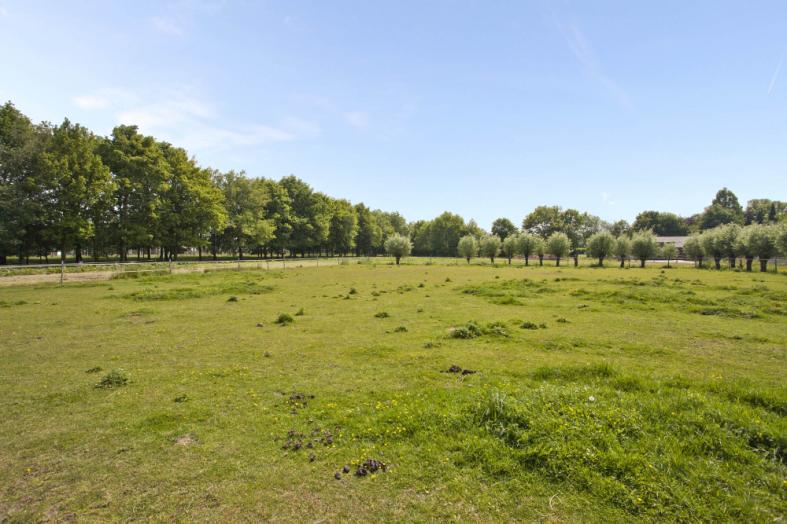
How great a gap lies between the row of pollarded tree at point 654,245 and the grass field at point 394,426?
60594 millimetres

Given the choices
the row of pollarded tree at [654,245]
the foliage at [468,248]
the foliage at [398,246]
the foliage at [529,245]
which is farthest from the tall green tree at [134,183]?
the foliage at [529,245]

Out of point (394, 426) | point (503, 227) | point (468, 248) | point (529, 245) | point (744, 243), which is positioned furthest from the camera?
point (503, 227)

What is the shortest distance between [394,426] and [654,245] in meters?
87.9

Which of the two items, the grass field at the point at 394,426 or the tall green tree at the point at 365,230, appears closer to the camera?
the grass field at the point at 394,426

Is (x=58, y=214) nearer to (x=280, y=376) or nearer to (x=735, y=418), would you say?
(x=280, y=376)

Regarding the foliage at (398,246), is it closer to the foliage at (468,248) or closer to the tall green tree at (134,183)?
the foliage at (468,248)

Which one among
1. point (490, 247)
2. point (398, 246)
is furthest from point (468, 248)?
point (398, 246)

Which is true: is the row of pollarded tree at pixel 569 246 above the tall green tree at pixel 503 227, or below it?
below

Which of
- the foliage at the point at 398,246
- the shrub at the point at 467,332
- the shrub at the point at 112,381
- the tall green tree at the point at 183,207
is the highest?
the tall green tree at the point at 183,207

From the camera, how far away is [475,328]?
558 inches

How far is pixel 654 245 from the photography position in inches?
2931

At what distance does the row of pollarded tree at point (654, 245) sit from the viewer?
2184 inches

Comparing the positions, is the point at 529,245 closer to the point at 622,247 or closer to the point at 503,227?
the point at 622,247

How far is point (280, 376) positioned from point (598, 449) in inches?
294
